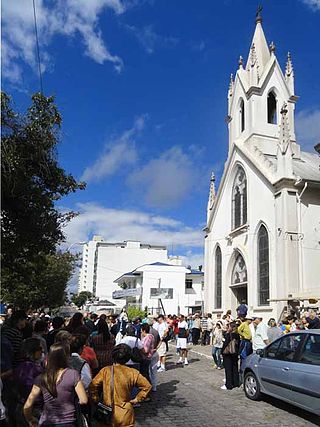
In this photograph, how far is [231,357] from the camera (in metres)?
10.6

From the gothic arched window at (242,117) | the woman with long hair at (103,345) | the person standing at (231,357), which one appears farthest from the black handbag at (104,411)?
the gothic arched window at (242,117)

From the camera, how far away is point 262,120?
28.2 metres

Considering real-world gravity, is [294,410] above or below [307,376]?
below

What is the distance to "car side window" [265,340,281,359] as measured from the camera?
8.65 m

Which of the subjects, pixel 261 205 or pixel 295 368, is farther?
pixel 261 205

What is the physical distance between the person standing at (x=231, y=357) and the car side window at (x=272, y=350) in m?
1.58

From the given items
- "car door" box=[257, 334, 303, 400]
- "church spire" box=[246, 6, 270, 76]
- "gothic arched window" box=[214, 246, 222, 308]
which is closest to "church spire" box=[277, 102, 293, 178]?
"church spire" box=[246, 6, 270, 76]

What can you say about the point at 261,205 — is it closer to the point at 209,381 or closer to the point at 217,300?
the point at 217,300

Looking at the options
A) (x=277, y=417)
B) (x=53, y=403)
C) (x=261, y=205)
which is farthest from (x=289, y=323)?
(x=53, y=403)

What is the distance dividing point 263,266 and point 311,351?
1569 centimetres

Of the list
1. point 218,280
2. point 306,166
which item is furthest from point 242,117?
point 218,280

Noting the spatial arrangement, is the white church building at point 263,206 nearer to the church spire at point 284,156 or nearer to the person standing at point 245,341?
the church spire at point 284,156

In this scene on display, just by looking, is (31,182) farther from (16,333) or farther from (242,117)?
(242,117)

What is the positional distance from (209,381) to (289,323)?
4307 mm
